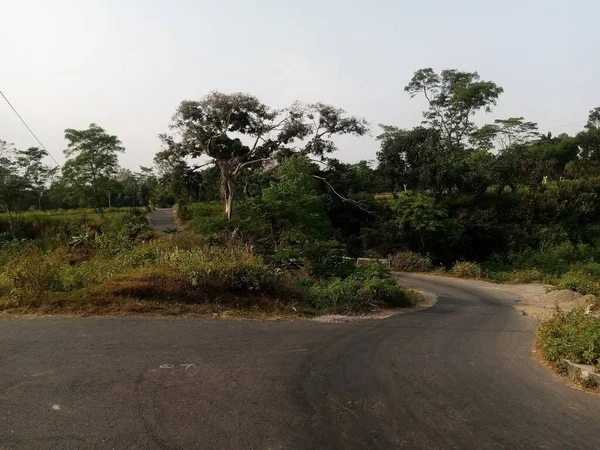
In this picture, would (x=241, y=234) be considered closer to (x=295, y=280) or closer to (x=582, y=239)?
(x=295, y=280)

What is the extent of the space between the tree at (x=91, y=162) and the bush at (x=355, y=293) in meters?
28.1

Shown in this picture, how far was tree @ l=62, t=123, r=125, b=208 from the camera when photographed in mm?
35469

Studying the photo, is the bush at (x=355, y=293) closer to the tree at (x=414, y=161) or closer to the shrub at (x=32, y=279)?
the shrub at (x=32, y=279)

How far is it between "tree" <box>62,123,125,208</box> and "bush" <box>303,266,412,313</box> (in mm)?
28142

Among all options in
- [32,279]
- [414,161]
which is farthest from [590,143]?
[32,279]

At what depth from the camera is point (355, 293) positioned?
12.2 m

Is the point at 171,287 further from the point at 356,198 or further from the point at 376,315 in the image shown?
the point at 356,198

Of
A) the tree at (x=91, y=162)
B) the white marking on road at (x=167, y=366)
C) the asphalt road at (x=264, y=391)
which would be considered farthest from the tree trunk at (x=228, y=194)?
the white marking on road at (x=167, y=366)

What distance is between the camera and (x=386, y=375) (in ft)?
20.7

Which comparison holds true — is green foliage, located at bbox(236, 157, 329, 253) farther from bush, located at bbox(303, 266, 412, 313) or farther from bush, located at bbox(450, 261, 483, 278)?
bush, located at bbox(450, 261, 483, 278)

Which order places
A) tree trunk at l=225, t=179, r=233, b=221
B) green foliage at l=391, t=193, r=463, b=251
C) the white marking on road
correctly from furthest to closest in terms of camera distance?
1. tree trunk at l=225, t=179, r=233, b=221
2. green foliage at l=391, t=193, r=463, b=251
3. the white marking on road

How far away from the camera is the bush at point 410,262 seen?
28578 millimetres

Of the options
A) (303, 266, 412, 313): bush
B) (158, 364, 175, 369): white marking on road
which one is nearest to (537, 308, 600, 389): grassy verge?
(303, 266, 412, 313): bush

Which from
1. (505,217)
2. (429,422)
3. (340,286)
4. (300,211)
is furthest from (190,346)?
(505,217)
